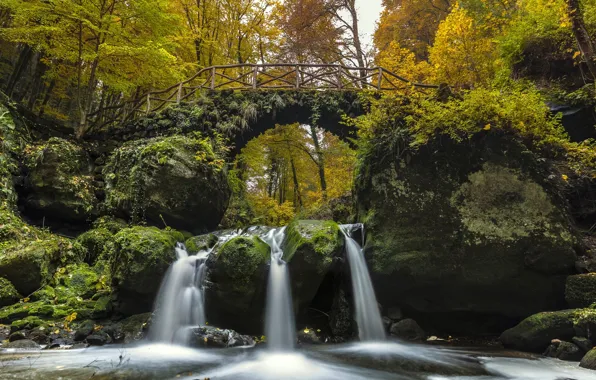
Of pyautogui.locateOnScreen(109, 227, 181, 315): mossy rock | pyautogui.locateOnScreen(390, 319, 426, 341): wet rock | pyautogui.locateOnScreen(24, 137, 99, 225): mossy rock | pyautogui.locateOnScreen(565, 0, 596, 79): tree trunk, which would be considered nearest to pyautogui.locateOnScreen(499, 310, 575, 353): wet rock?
pyautogui.locateOnScreen(390, 319, 426, 341): wet rock

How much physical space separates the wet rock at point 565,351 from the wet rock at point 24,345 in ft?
24.5

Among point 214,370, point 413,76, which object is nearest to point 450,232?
point 214,370

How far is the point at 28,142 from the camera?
959cm

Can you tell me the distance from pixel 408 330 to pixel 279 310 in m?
2.42

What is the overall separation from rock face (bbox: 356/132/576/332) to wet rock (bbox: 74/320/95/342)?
5038 millimetres

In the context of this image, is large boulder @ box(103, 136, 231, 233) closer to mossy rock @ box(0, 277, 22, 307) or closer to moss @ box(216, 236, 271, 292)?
mossy rock @ box(0, 277, 22, 307)

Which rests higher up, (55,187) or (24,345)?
(55,187)

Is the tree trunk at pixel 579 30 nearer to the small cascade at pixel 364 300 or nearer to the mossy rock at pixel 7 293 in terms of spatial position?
the small cascade at pixel 364 300

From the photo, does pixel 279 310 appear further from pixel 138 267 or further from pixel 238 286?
pixel 138 267

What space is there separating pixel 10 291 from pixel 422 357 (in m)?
7.31

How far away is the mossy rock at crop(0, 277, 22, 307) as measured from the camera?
6.28m

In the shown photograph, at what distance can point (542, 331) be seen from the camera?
5211 mm

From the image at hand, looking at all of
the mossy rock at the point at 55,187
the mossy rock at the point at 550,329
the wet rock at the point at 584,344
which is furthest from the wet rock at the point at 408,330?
the mossy rock at the point at 55,187

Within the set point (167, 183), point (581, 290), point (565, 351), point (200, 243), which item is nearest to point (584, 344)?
point (565, 351)
